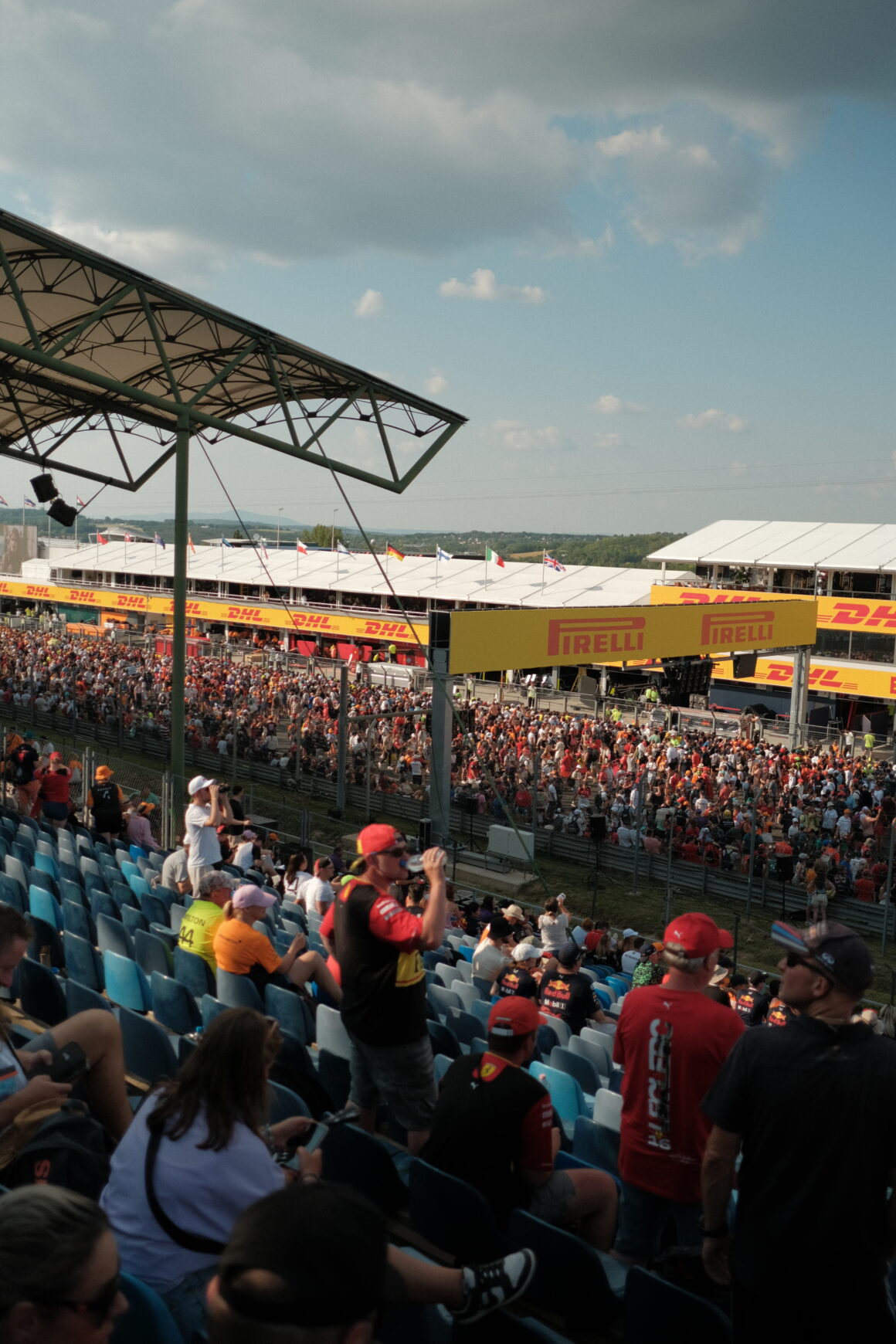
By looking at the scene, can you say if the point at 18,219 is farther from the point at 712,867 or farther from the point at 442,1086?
the point at 712,867

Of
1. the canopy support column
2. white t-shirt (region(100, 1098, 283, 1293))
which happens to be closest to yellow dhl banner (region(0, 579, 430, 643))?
the canopy support column

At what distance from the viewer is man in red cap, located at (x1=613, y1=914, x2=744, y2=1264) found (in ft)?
10.2

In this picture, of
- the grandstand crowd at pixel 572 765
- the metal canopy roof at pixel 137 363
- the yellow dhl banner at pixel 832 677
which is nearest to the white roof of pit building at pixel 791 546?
the yellow dhl banner at pixel 832 677

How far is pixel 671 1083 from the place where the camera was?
3146 millimetres

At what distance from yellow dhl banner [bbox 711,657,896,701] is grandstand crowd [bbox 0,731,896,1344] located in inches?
1309

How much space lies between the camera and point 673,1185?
318cm

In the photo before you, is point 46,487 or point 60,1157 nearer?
point 60,1157

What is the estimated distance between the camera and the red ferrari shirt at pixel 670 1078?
312 centimetres

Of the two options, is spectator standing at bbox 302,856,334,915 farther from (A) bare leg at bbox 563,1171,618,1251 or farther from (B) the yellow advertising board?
(B) the yellow advertising board

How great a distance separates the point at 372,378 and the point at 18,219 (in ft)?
17.4

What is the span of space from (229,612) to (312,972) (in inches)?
1918

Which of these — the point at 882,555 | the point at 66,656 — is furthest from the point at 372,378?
the point at 882,555

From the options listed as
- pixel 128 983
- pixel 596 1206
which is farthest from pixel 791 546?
pixel 596 1206

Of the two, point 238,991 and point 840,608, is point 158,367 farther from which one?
point 840,608
